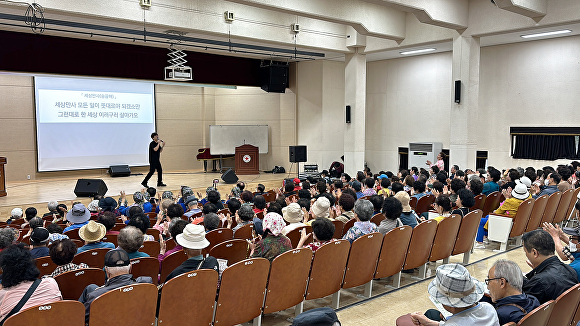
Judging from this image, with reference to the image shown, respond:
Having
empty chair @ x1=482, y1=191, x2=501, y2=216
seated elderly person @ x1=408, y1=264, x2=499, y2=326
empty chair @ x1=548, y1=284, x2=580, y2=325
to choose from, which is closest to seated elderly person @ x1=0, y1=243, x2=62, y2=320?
seated elderly person @ x1=408, y1=264, x2=499, y2=326

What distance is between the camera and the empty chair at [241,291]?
2939 mm

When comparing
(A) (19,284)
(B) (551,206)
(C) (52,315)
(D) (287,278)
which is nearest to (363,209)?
(D) (287,278)

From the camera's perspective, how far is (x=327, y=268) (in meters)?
3.53

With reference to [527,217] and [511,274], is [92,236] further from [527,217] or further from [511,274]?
[527,217]

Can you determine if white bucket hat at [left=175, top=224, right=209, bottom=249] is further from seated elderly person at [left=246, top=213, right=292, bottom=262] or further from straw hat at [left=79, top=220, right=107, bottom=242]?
straw hat at [left=79, top=220, right=107, bottom=242]

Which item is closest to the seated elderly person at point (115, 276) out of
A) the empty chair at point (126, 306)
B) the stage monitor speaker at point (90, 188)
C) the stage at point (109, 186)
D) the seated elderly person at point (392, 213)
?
the empty chair at point (126, 306)

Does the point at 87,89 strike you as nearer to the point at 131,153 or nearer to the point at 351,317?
the point at 131,153

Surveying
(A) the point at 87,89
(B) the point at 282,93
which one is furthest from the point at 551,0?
(A) the point at 87,89

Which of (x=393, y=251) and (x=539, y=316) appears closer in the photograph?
(x=539, y=316)

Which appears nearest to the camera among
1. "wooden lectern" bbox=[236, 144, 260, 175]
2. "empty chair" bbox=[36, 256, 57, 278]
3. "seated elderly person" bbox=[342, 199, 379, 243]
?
"empty chair" bbox=[36, 256, 57, 278]

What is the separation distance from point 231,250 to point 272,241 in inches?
17.9

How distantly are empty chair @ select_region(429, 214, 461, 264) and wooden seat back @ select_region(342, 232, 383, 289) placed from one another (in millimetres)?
907

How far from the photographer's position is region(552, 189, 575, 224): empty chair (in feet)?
20.6

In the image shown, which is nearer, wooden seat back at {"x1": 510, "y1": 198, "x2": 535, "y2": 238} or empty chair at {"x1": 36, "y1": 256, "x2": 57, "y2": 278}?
empty chair at {"x1": 36, "y1": 256, "x2": 57, "y2": 278}
